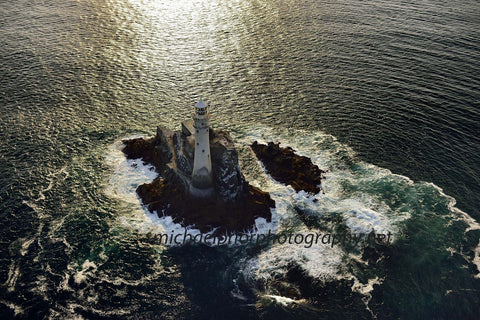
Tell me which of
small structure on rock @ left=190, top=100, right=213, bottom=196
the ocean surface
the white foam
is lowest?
the white foam

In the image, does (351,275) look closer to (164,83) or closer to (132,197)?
(132,197)

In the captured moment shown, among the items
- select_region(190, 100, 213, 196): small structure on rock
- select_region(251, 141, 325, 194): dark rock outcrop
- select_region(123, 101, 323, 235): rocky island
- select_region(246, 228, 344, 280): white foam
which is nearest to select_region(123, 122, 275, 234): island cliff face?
select_region(123, 101, 323, 235): rocky island

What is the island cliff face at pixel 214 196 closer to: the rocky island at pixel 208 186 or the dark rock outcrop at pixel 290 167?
the rocky island at pixel 208 186

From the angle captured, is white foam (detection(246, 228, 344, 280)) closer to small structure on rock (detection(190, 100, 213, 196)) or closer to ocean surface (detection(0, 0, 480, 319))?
ocean surface (detection(0, 0, 480, 319))

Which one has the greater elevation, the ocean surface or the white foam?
the ocean surface

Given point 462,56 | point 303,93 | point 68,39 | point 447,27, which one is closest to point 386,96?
point 303,93

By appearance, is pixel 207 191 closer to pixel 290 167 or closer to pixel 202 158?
pixel 202 158
